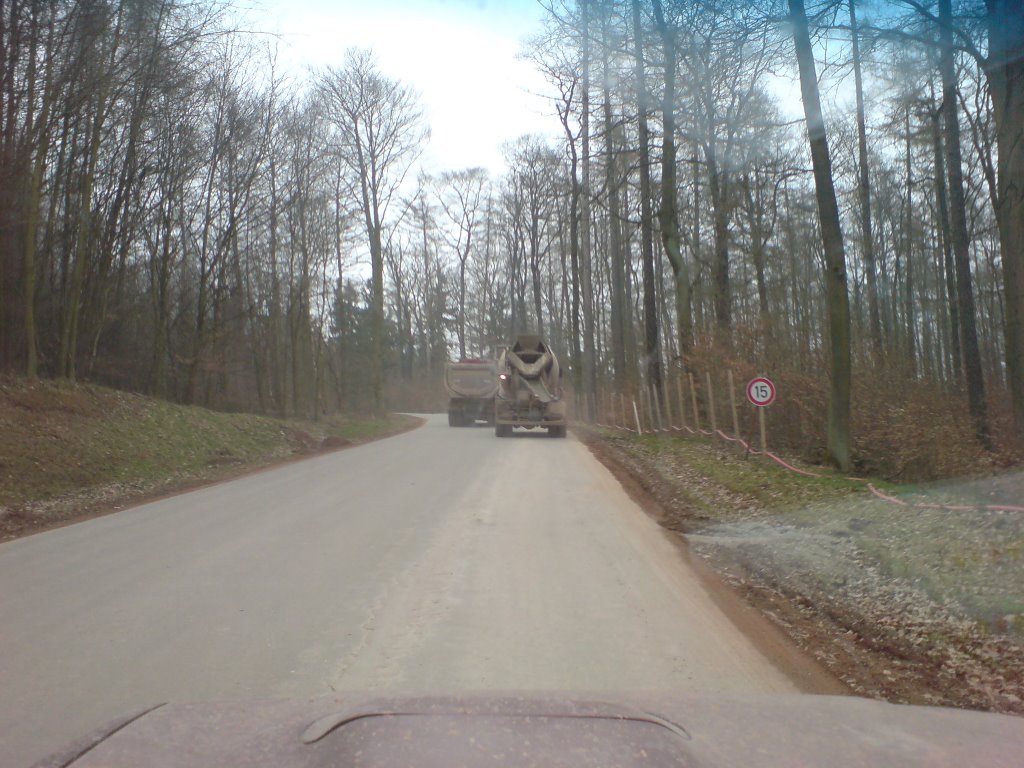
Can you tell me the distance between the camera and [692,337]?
26.0 meters

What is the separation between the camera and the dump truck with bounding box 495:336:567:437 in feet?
102

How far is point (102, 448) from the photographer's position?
1859cm

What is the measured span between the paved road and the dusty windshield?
4 centimetres

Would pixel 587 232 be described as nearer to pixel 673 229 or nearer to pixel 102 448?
pixel 673 229

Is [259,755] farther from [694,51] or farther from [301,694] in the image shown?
[694,51]

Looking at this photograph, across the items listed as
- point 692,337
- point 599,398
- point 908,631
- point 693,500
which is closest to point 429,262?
point 599,398

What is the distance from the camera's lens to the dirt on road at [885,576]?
566 cm

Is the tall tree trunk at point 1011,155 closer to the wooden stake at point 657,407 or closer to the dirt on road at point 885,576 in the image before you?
the dirt on road at point 885,576

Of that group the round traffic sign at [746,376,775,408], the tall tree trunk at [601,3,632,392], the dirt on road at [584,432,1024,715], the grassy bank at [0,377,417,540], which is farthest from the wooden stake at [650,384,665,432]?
the dirt on road at [584,432,1024,715]

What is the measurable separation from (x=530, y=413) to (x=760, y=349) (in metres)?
10.4

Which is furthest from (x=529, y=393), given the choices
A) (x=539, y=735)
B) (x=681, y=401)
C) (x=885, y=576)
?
(x=539, y=735)

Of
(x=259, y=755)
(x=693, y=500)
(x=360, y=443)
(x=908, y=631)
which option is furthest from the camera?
(x=360, y=443)

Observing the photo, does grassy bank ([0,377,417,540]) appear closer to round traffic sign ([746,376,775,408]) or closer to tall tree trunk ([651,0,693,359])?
round traffic sign ([746,376,775,408])

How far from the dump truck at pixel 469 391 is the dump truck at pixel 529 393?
748 cm
